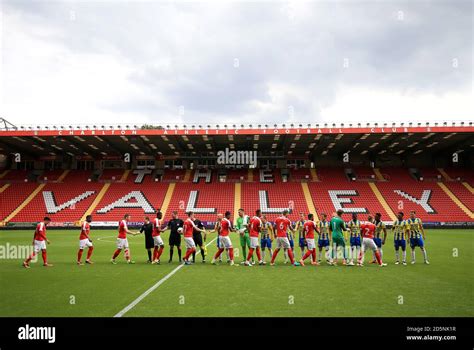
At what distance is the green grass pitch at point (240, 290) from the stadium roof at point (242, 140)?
24.3 m

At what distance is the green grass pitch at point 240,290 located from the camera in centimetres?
682

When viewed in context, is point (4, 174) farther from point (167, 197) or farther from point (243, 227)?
point (243, 227)

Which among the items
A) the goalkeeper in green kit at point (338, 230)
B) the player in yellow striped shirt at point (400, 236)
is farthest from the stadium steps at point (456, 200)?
the goalkeeper in green kit at point (338, 230)

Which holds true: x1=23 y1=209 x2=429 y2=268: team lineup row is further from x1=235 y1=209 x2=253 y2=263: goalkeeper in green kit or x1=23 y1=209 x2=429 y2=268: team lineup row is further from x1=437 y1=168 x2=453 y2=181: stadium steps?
x1=437 y1=168 x2=453 y2=181: stadium steps

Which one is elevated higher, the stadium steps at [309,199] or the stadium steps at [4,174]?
the stadium steps at [4,174]

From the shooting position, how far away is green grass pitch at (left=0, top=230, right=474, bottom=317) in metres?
6.82

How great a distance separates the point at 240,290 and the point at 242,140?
31.6 m

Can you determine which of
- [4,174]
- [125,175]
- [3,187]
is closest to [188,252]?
[125,175]

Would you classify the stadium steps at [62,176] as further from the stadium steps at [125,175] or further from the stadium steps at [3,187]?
the stadium steps at [125,175]

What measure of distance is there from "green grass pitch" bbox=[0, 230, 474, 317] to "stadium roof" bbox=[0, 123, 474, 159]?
24.3m

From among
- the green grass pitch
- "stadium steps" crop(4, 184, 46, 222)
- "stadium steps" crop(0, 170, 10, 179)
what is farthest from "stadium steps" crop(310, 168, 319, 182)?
"stadium steps" crop(0, 170, 10, 179)

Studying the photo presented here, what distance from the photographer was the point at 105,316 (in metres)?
6.46
